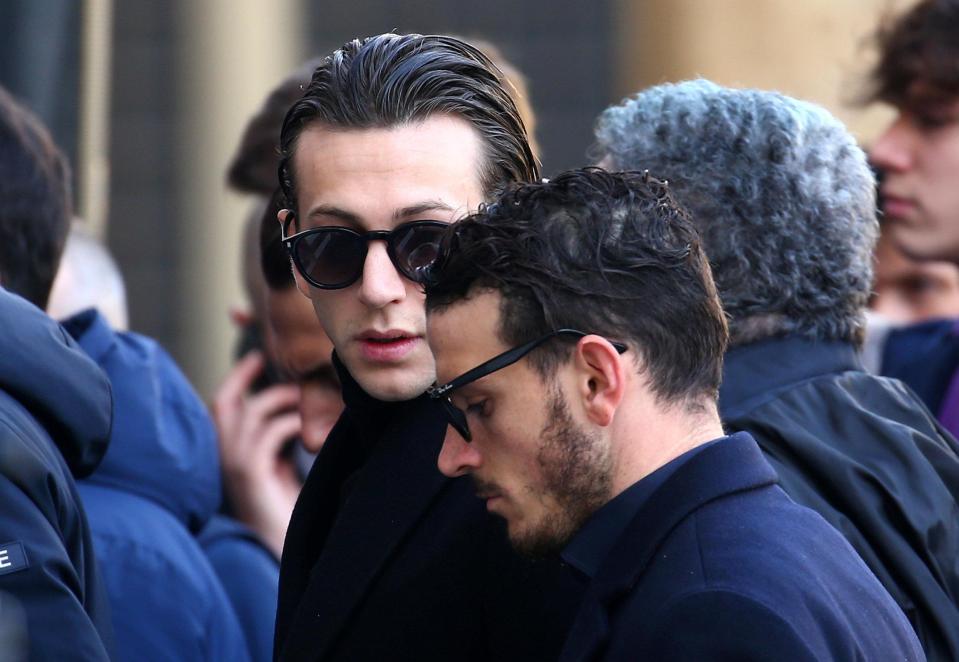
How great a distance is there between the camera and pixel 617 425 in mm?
1749

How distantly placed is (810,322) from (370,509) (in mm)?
781

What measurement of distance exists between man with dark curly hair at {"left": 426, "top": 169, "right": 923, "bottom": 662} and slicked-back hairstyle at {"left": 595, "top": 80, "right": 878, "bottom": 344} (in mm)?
568

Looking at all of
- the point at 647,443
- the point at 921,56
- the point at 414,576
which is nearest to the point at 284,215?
the point at 414,576

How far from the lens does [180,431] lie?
3.03 m

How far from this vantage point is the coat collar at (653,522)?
166cm

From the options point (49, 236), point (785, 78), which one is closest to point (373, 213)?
point (49, 236)

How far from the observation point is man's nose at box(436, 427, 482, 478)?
188 centimetres

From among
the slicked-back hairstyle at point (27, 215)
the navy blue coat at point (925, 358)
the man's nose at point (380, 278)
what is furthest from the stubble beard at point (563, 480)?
the navy blue coat at point (925, 358)

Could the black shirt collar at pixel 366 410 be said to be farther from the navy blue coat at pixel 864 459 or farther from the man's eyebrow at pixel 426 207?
the navy blue coat at pixel 864 459

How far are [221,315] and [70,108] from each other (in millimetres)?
5097

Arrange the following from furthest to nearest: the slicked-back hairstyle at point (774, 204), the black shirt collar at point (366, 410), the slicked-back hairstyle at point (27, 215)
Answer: the slicked-back hairstyle at point (27, 215)
the slicked-back hairstyle at point (774, 204)
the black shirt collar at point (366, 410)

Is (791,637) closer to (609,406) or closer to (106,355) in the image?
(609,406)

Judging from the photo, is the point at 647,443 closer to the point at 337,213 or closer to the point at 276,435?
the point at 337,213

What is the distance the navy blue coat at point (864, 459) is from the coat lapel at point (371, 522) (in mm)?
481
